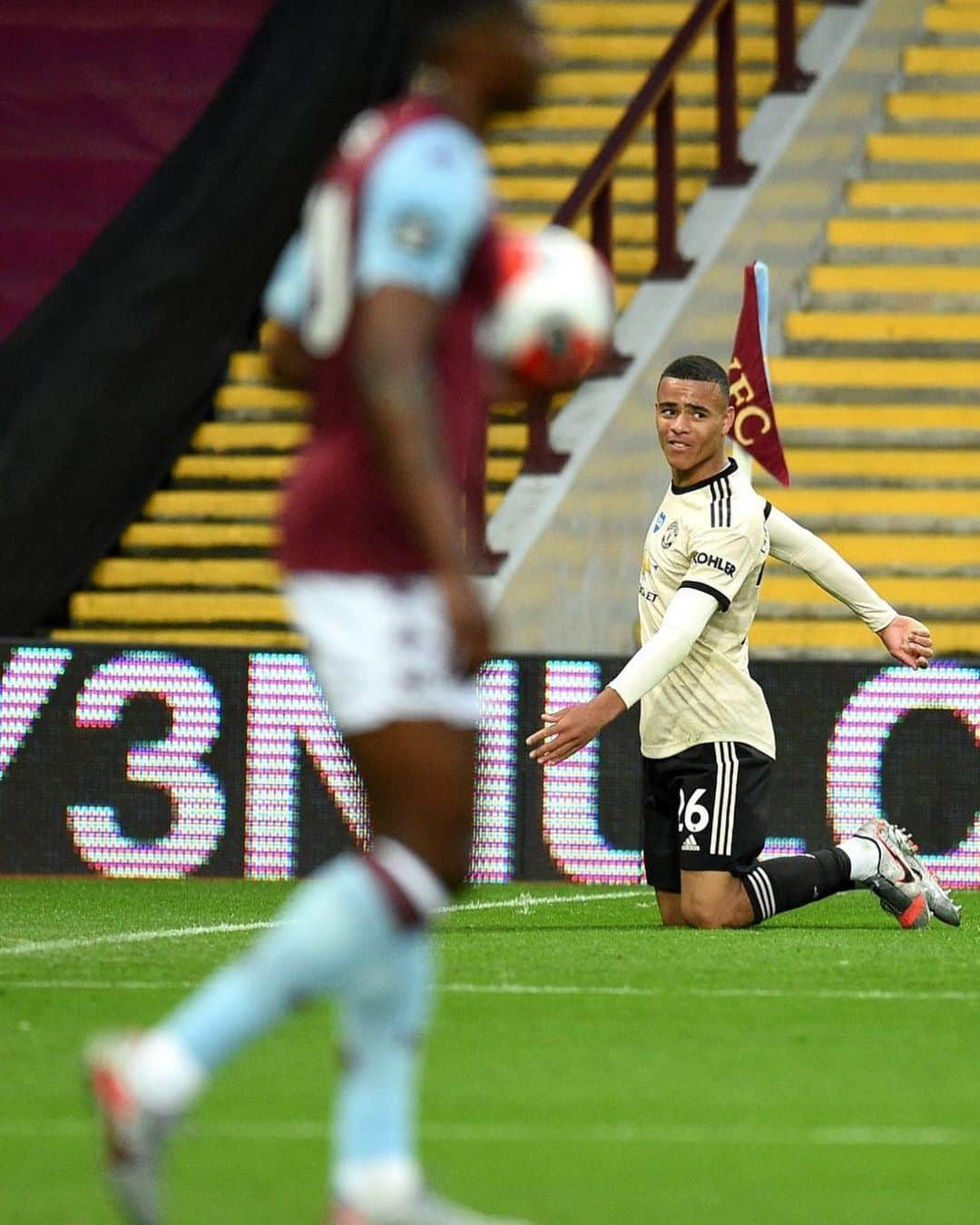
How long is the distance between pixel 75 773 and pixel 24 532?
2.56m

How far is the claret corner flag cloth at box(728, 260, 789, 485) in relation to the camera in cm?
1158

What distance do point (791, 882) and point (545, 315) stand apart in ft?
15.7

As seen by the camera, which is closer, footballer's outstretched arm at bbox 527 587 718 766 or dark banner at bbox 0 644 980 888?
footballer's outstretched arm at bbox 527 587 718 766

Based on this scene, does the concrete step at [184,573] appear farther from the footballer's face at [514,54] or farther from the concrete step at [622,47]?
the footballer's face at [514,54]

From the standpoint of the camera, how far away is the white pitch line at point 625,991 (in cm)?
714

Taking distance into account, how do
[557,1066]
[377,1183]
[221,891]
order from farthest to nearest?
[221,891], [557,1066], [377,1183]

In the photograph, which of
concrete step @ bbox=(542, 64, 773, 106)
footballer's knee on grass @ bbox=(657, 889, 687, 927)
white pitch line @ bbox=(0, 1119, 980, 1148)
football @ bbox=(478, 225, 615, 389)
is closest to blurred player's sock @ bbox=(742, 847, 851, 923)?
footballer's knee on grass @ bbox=(657, 889, 687, 927)

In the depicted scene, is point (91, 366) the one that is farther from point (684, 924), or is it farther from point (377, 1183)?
point (377, 1183)

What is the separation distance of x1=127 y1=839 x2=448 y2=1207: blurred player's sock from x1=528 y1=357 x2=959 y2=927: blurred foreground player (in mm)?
4694

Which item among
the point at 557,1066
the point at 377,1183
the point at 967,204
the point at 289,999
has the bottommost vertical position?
the point at 557,1066

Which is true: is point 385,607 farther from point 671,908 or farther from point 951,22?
point 951,22

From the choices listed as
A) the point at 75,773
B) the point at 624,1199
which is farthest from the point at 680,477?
the point at 624,1199

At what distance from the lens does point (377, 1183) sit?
4012 millimetres

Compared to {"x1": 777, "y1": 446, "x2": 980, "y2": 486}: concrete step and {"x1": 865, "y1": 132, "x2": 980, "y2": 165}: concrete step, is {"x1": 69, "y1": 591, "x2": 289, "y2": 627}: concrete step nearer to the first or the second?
{"x1": 777, "y1": 446, "x2": 980, "y2": 486}: concrete step
